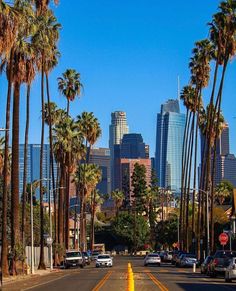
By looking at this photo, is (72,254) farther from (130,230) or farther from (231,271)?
(130,230)

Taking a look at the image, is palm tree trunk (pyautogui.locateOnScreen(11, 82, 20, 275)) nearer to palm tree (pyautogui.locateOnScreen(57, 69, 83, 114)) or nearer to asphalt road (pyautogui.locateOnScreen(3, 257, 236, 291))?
asphalt road (pyautogui.locateOnScreen(3, 257, 236, 291))

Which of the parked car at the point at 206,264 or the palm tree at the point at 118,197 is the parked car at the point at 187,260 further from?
the palm tree at the point at 118,197

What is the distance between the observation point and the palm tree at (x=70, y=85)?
80625mm

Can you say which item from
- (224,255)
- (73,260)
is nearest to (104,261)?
(73,260)

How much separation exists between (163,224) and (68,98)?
7355 cm

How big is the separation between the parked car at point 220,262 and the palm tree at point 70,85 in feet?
128

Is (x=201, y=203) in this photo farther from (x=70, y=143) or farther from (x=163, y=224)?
(x=163, y=224)

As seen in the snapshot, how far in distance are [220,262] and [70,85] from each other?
4138cm

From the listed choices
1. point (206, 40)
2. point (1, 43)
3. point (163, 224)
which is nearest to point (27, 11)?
point (1, 43)

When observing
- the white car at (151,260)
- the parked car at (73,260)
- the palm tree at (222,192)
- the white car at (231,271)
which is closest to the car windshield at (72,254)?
the parked car at (73,260)

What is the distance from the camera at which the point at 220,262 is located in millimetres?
44312

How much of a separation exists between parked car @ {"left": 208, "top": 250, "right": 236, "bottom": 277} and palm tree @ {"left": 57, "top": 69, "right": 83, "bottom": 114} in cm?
3909

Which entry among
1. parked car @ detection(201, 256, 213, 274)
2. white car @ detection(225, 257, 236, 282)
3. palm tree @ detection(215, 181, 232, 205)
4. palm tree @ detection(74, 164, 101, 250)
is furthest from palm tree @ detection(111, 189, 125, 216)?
white car @ detection(225, 257, 236, 282)

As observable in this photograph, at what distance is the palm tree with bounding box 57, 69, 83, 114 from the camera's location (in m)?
80.6
